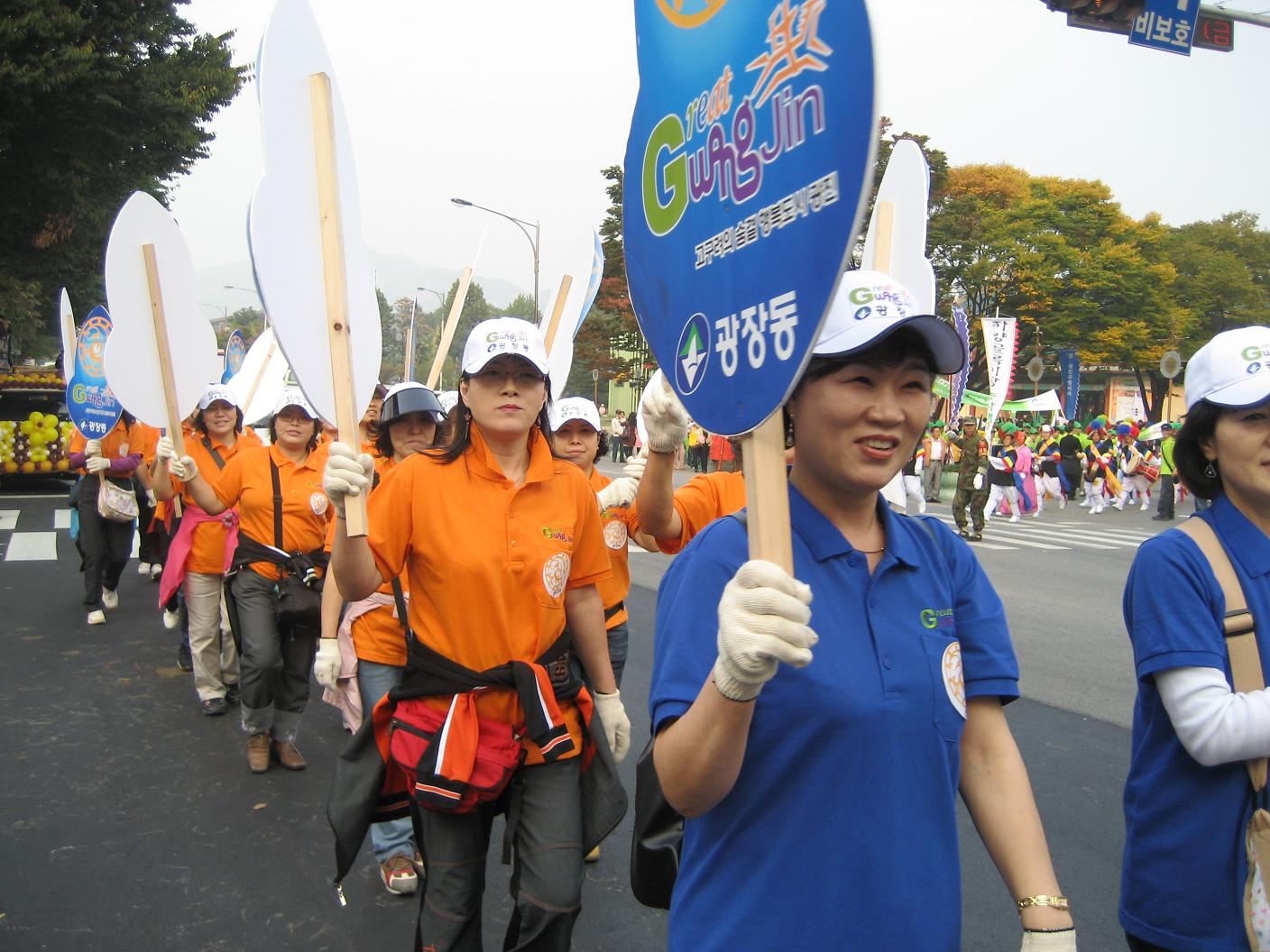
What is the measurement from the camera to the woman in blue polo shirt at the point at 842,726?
1.48m

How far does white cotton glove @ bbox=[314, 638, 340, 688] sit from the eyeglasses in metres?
1.36

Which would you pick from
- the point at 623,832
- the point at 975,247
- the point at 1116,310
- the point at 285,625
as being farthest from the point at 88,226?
the point at 1116,310

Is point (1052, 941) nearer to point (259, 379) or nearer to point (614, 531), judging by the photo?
point (614, 531)

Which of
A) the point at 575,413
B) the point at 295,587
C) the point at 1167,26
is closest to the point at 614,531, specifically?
the point at 575,413

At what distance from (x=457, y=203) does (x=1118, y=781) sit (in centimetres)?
2410

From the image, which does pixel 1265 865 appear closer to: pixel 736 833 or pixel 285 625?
pixel 736 833

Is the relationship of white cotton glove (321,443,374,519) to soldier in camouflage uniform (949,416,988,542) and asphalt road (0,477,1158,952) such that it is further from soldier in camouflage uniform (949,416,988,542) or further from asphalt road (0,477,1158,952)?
soldier in camouflage uniform (949,416,988,542)

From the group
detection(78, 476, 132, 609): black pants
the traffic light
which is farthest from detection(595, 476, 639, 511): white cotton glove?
the traffic light

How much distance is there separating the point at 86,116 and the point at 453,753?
17999 mm

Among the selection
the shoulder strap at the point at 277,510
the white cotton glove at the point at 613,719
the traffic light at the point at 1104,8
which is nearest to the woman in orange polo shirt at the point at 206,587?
the shoulder strap at the point at 277,510

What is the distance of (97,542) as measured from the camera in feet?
27.5

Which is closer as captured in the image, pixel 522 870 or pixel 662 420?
pixel 522 870

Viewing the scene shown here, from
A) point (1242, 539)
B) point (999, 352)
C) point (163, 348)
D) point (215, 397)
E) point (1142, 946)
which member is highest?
point (999, 352)

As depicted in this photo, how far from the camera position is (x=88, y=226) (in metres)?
18.7
